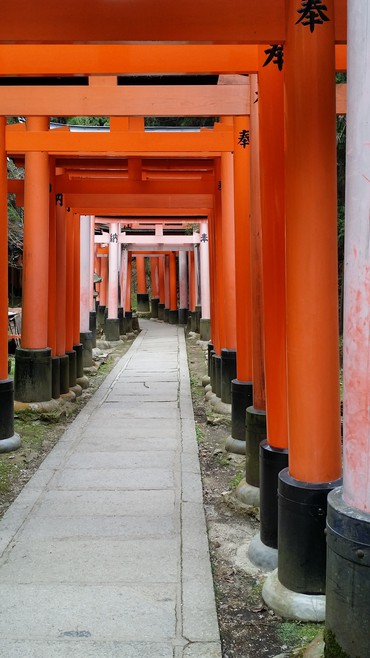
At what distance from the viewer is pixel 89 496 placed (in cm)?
491

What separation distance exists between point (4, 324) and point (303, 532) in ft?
13.6

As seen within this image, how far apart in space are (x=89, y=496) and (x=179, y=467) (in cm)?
106

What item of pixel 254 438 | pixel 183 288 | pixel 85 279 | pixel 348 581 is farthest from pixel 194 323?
pixel 348 581

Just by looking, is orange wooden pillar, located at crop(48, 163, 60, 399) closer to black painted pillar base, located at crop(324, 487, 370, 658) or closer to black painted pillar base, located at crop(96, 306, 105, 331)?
black painted pillar base, located at crop(324, 487, 370, 658)

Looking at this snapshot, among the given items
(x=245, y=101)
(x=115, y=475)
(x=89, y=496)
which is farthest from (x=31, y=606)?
(x=245, y=101)

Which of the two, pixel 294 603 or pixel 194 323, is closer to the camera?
pixel 294 603

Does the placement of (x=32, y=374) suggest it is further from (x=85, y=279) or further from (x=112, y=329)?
(x=112, y=329)

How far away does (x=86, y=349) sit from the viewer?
42.9 feet

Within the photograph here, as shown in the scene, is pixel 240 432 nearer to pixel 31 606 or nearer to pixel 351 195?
pixel 31 606

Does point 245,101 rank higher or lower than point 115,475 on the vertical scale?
higher

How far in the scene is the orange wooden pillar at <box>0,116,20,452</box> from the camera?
20.1 ft

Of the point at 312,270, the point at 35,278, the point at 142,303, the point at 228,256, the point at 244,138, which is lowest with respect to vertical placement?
the point at 142,303

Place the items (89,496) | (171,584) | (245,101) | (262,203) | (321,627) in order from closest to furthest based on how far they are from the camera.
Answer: (321,627)
(171,584)
(262,203)
(89,496)
(245,101)

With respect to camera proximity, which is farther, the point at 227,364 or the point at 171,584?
the point at 227,364
